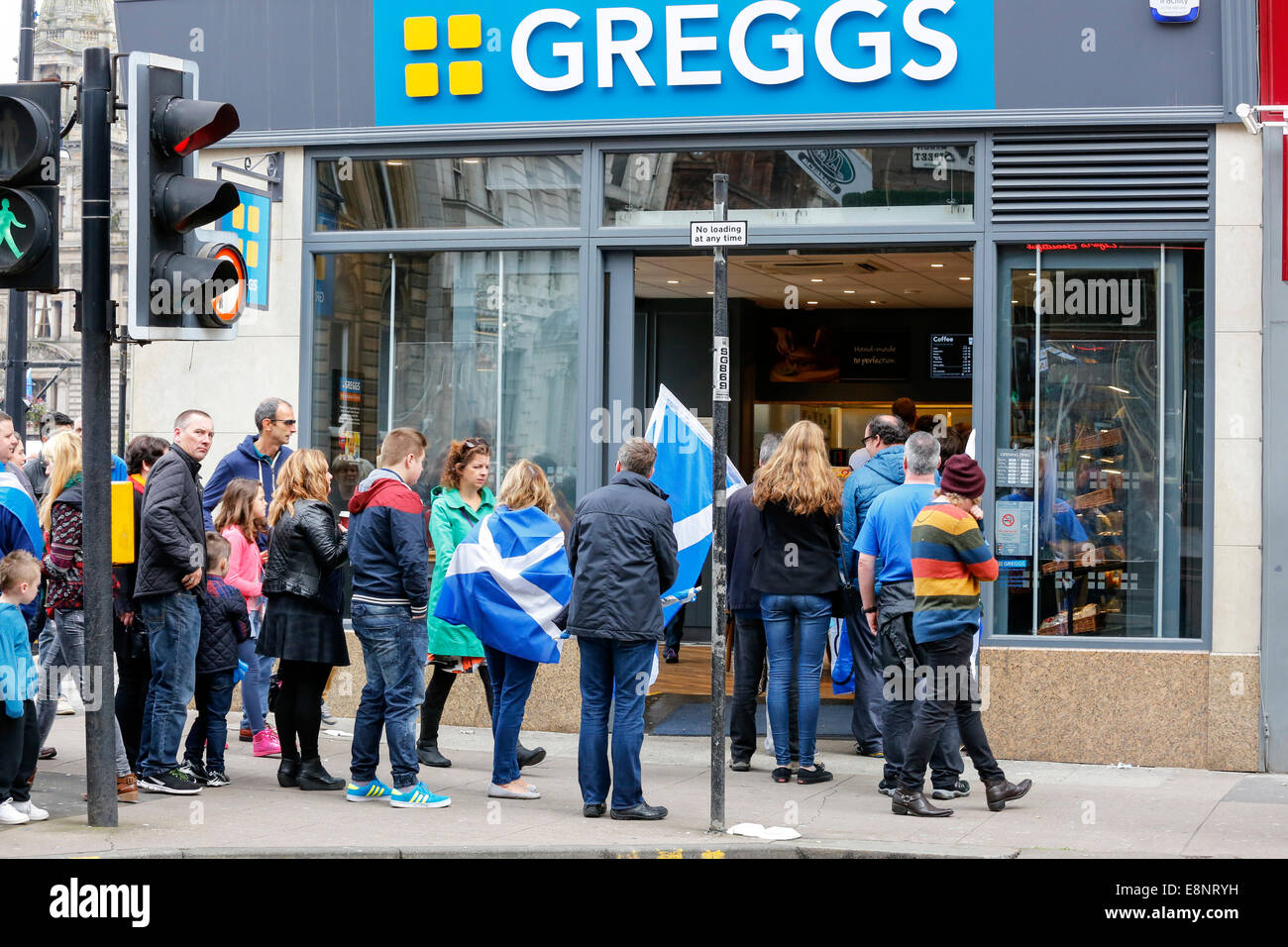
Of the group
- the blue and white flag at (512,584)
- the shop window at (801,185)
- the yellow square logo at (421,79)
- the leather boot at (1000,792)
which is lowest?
the leather boot at (1000,792)

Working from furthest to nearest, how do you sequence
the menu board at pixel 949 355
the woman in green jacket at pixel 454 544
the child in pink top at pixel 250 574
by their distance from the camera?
the menu board at pixel 949 355 < the child in pink top at pixel 250 574 < the woman in green jacket at pixel 454 544

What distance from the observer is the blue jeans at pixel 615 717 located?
7754 millimetres

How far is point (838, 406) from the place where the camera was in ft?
60.7

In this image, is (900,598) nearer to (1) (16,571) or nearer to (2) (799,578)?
(2) (799,578)

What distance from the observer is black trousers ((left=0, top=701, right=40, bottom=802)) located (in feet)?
23.8

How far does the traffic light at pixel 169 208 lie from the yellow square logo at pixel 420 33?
3.69 meters

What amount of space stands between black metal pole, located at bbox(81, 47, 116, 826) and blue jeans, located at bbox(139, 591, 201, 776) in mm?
665

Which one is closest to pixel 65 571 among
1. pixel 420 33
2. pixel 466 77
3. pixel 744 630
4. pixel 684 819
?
pixel 684 819

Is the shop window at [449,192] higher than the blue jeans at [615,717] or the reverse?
higher

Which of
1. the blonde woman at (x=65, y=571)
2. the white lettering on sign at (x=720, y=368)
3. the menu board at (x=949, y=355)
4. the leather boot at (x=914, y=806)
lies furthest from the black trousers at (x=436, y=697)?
the menu board at (x=949, y=355)

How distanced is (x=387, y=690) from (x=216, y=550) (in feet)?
4.44

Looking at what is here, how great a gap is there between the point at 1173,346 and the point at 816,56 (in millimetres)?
3073

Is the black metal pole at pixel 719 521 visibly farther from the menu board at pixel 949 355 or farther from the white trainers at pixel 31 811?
the menu board at pixel 949 355
